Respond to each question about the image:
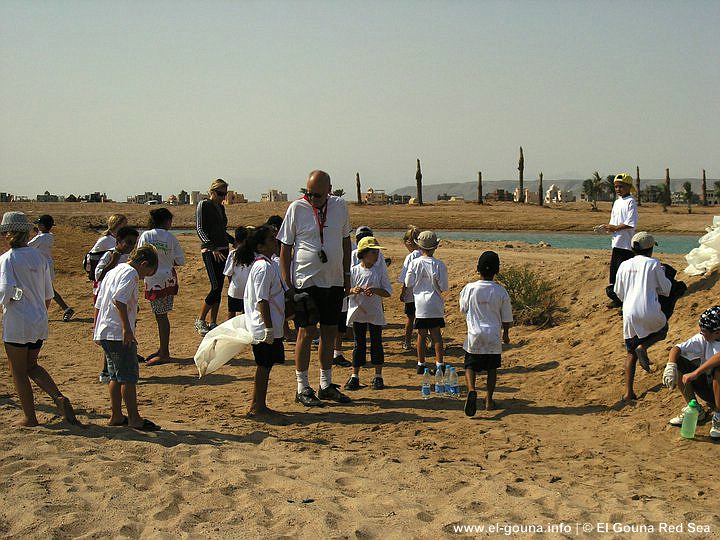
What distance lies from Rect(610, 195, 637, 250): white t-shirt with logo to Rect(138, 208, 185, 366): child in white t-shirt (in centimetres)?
563

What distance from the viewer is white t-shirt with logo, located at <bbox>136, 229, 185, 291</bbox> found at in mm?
9734

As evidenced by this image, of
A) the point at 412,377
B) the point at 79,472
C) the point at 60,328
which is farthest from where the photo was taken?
the point at 60,328

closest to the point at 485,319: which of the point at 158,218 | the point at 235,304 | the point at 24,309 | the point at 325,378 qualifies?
the point at 325,378

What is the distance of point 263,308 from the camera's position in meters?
7.05

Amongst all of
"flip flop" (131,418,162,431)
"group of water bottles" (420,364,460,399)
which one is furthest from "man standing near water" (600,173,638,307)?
"flip flop" (131,418,162,431)

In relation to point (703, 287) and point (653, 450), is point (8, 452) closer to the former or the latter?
point (653, 450)

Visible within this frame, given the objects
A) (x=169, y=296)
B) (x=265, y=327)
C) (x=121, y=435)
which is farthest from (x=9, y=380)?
(x=265, y=327)

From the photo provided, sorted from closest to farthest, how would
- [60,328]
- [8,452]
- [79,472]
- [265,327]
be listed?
[79,472]
[8,452]
[265,327]
[60,328]

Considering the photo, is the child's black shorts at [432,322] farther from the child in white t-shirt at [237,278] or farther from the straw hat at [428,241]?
the child in white t-shirt at [237,278]

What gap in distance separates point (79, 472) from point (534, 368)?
5.84 metres

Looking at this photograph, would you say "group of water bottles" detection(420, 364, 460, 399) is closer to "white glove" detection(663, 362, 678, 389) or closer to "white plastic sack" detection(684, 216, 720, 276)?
"white glove" detection(663, 362, 678, 389)

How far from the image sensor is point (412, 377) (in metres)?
9.29

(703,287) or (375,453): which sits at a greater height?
(703,287)

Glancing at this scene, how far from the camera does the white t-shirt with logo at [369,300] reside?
8.73 metres
